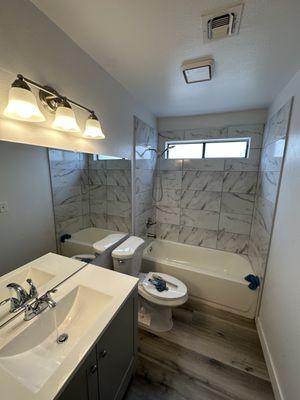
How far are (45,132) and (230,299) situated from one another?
97.0 inches

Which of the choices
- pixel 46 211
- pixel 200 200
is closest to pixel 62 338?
pixel 46 211

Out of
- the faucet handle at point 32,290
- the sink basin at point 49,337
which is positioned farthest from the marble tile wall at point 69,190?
the sink basin at point 49,337

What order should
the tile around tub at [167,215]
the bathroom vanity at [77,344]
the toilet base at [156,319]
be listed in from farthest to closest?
the tile around tub at [167,215], the toilet base at [156,319], the bathroom vanity at [77,344]

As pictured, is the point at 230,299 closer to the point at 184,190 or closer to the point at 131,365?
the point at 131,365

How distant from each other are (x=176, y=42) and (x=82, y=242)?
1.59 m

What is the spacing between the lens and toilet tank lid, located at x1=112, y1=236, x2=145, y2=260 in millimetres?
1696

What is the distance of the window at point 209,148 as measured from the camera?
2.52m

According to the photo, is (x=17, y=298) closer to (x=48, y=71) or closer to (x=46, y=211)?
(x=46, y=211)

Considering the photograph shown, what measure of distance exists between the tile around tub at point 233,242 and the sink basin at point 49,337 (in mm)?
2086

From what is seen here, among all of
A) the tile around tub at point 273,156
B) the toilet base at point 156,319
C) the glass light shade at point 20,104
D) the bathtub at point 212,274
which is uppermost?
the glass light shade at point 20,104

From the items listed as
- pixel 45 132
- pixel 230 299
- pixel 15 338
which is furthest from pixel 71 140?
pixel 230 299

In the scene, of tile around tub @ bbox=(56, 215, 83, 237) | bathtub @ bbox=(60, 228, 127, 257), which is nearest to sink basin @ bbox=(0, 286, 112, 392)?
bathtub @ bbox=(60, 228, 127, 257)

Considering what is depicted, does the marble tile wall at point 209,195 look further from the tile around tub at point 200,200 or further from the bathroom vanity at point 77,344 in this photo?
the bathroom vanity at point 77,344

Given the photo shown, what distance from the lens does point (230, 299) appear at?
81.4 inches
